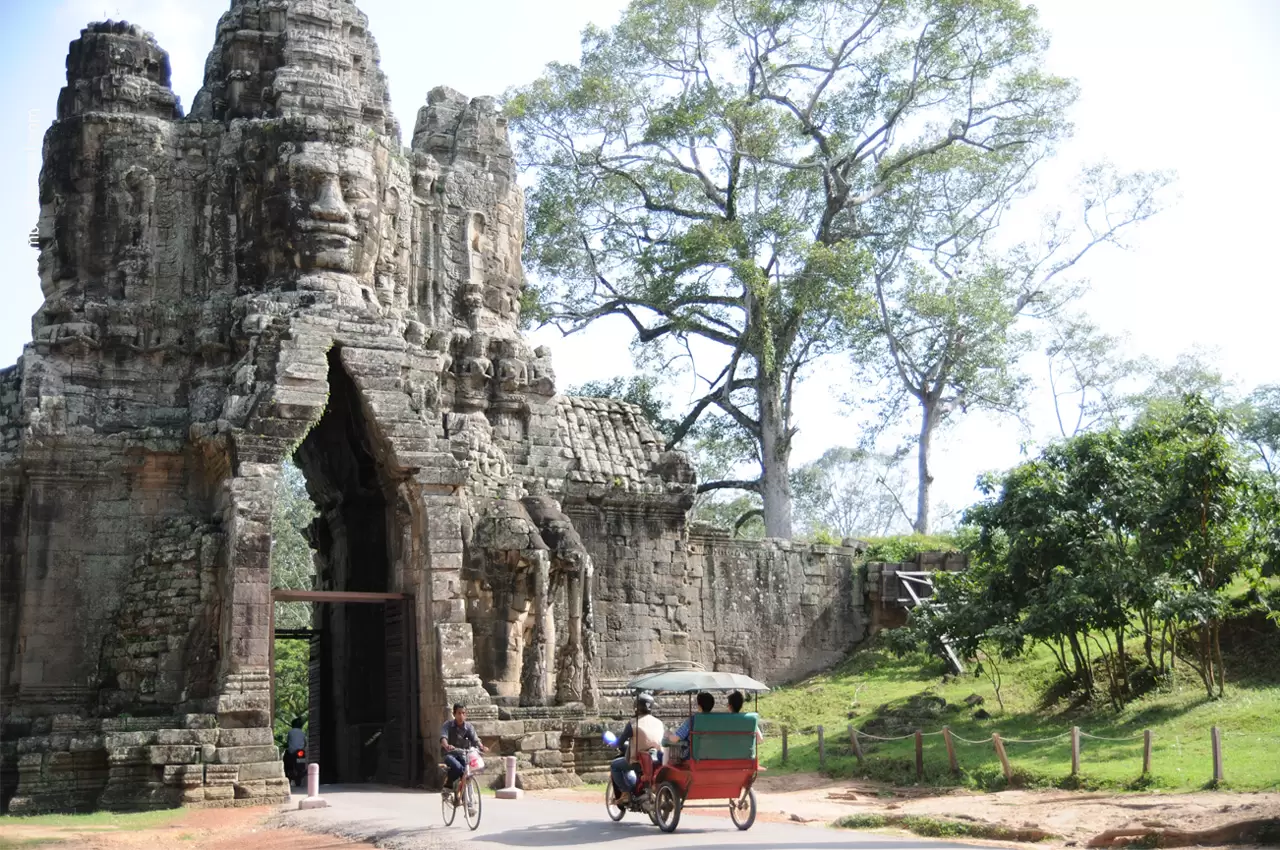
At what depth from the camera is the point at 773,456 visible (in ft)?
109

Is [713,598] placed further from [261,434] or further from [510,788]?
[261,434]

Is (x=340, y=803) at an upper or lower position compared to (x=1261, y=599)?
lower

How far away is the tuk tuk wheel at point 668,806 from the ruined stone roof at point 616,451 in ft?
36.6

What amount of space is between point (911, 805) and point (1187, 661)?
6133mm

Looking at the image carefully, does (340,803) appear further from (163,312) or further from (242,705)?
(163,312)

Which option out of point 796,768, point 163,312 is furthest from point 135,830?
point 796,768

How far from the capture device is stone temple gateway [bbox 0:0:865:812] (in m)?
17.5

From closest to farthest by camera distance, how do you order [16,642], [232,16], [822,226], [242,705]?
[242,705] → [16,642] → [232,16] → [822,226]

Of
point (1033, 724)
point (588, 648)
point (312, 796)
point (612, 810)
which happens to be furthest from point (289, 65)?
point (1033, 724)

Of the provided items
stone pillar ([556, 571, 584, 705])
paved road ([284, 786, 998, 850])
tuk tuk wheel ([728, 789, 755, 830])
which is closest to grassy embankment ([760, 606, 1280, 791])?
stone pillar ([556, 571, 584, 705])

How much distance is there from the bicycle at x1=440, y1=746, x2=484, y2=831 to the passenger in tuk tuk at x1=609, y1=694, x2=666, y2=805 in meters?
1.28

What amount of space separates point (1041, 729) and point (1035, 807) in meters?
4.93

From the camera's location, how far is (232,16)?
20984 millimetres

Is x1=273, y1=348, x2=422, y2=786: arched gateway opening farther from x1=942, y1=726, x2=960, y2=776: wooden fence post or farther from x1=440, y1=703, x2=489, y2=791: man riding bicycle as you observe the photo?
x1=942, y1=726, x2=960, y2=776: wooden fence post
